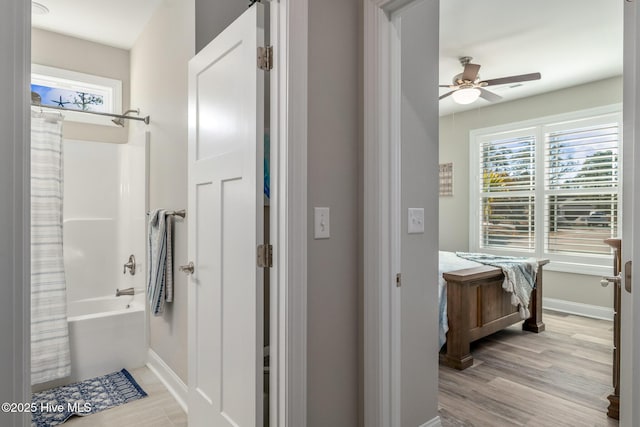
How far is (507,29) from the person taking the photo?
126 inches

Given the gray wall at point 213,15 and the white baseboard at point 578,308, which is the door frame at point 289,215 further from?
the white baseboard at point 578,308

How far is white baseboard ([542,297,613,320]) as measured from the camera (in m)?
4.30

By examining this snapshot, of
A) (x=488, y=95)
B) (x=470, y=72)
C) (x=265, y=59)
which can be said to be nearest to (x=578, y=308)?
(x=488, y=95)

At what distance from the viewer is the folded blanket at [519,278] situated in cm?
336

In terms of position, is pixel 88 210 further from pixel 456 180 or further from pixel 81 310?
pixel 456 180

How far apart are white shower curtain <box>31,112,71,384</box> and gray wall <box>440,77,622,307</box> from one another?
202 inches

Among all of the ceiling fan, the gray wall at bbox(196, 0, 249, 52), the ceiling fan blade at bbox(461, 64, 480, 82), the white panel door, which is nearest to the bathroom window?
the gray wall at bbox(196, 0, 249, 52)

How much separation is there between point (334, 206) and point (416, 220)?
527 millimetres

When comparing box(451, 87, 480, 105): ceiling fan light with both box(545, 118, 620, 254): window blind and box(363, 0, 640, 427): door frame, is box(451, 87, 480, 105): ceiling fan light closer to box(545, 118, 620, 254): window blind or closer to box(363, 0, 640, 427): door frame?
box(545, 118, 620, 254): window blind

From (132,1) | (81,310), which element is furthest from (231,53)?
(81,310)

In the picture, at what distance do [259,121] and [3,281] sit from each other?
920mm

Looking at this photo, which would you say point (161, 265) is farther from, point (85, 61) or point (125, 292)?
point (85, 61)

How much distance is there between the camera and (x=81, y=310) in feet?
11.0

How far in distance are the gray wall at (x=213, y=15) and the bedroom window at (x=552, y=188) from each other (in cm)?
427
